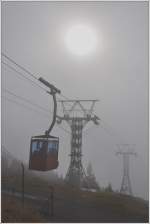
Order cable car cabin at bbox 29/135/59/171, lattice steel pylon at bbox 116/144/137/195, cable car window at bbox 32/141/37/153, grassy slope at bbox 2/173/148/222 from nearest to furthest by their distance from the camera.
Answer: cable car cabin at bbox 29/135/59/171, cable car window at bbox 32/141/37/153, grassy slope at bbox 2/173/148/222, lattice steel pylon at bbox 116/144/137/195

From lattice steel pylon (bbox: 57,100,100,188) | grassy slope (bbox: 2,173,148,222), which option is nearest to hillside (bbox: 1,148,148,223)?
grassy slope (bbox: 2,173,148,222)

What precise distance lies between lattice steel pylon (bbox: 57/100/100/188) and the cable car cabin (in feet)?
4.95

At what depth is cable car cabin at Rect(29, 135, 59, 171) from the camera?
4.68 meters

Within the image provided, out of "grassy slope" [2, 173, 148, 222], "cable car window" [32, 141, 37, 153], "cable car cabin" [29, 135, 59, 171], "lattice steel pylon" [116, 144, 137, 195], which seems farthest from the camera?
"lattice steel pylon" [116, 144, 137, 195]

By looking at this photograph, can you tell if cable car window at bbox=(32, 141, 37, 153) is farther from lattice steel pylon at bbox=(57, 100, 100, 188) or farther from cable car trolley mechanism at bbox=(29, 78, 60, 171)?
lattice steel pylon at bbox=(57, 100, 100, 188)

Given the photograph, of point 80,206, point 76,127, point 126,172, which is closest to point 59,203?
point 80,206

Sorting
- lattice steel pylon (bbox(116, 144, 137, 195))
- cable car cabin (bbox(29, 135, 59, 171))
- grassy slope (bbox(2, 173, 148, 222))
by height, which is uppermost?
cable car cabin (bbox(29, 135, 59, 171))

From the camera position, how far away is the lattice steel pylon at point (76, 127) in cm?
626

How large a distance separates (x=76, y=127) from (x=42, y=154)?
2.45 meters

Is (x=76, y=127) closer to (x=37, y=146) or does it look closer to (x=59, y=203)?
(x=59, y=203)

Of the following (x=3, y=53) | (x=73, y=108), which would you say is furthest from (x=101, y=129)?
(x=3, y=53)

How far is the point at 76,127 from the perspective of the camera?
706cm

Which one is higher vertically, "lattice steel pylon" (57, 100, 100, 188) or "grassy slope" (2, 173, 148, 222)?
"lattice steel pylon" (57, 100, 100, 188)

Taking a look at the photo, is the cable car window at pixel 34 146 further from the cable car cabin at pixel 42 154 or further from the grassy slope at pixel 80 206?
the grassy slope at pixel 80 206
